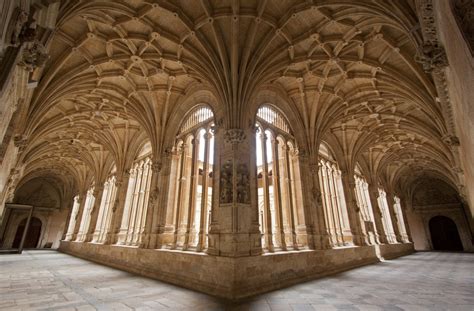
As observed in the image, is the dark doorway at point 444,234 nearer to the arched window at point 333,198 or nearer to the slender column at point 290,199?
the arched window at point 333,198

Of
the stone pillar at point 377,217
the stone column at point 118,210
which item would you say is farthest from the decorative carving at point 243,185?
the stone pillar at point 377,217

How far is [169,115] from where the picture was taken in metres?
13.5

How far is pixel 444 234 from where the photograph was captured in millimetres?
29172

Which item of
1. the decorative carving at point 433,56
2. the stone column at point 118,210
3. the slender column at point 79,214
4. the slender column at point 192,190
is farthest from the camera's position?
the slender column at point 79,214

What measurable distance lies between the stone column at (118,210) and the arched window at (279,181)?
382 inches

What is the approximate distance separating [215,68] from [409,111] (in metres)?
12.8

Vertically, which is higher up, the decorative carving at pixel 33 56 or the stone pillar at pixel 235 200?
the decorative carving at pixel 33 56

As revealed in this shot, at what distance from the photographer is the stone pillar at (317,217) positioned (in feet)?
36.5

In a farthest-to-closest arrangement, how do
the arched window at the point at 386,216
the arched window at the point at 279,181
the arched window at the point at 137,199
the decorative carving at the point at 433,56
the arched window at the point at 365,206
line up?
the arched window at the point at 386,216 < the arched window at the point at 365,206 < the arched window at the point at 137,199 < the arched window at the point at 279,181 < the decorative carving at the point at 433,56

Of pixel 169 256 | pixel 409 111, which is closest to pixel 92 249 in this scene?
pixel 169 256

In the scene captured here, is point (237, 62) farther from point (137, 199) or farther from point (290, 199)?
point (137, 199)

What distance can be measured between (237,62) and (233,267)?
25.6ft

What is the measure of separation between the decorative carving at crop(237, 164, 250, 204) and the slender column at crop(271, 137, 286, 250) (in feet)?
9.47

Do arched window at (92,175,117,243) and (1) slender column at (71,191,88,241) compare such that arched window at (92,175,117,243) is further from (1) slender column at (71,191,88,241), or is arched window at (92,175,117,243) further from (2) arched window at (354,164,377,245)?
(2) arched window at (354,164,377,245)
